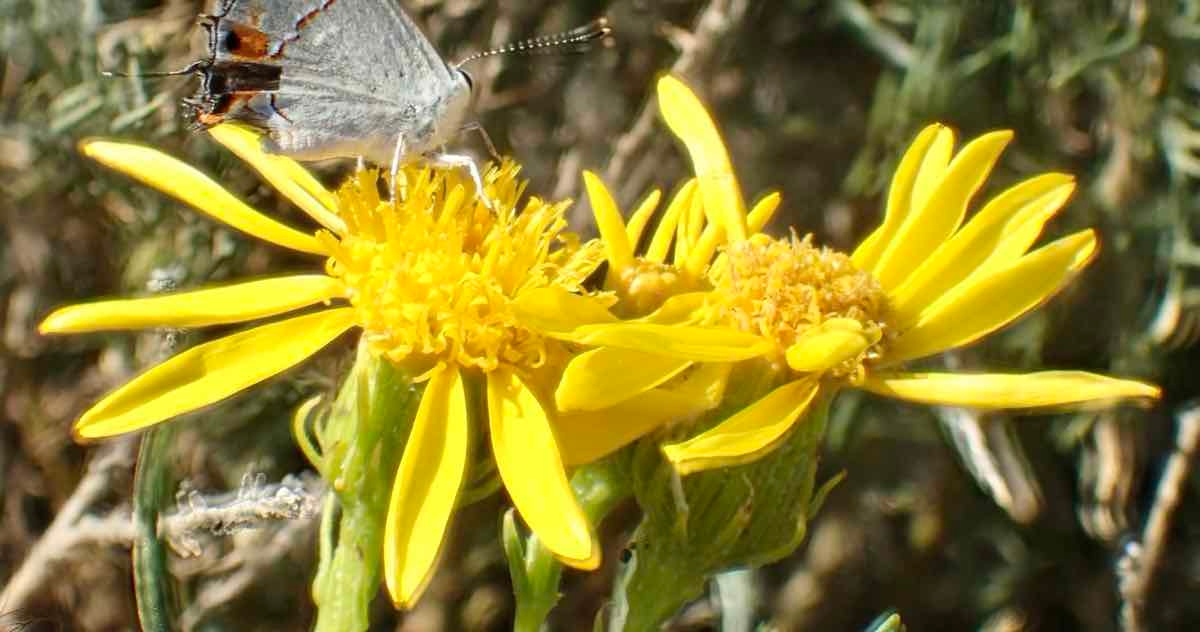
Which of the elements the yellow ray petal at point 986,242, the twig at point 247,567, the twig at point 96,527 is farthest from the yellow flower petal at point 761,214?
the twig at point 247,567

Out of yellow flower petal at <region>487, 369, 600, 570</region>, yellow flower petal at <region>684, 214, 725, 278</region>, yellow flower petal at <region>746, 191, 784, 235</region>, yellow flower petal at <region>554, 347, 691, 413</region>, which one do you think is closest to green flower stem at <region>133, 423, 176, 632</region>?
yellow flower petal at <region>487, 369, 600, 570</region>

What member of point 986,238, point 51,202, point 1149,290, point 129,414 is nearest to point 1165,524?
point 1149,290

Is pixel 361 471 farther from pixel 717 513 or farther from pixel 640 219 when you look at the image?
pixel 640 219

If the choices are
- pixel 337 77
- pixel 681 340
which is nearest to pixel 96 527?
pixel 337 77

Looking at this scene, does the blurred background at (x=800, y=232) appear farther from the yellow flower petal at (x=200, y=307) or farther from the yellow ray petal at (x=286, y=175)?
the yellow flower petal at (x=200, y=307)

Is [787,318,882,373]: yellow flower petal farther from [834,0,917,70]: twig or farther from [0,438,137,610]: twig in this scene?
[834,0,917,70]: twig
